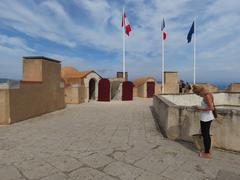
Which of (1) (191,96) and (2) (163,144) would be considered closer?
(2) (163,144)

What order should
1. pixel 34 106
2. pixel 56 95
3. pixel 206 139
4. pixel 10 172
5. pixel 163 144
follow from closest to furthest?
1. pixel 10 172
2. pixel 206 139
3. pixel 163 144
4. pixel 34 106
5. pixel 56 95

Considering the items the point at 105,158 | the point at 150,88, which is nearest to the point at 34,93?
the point at 105,158

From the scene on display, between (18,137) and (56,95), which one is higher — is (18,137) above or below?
below

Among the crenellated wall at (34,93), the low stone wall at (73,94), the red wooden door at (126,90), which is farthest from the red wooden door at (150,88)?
the crenellated wall at (34,93)

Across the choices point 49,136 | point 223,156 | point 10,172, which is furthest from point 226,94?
point 10,172

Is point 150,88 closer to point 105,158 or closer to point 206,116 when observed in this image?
point 206,116

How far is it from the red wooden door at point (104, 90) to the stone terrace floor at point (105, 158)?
13610 millimetres

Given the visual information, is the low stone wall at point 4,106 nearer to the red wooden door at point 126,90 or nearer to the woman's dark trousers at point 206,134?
the woman's dark trousers at point 206,134

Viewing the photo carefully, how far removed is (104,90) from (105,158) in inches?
635

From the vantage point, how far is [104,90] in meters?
20.6

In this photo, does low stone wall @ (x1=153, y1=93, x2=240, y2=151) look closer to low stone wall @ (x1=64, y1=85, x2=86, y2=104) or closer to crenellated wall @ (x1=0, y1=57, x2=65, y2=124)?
crenellated wall @ (x1=0, y1=57, x2=65, y2=124)

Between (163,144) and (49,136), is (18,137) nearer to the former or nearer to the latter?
(49,136)

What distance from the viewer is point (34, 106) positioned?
1055 cm

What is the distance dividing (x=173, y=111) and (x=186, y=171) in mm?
2336
